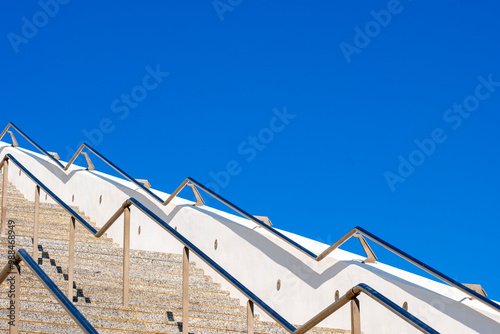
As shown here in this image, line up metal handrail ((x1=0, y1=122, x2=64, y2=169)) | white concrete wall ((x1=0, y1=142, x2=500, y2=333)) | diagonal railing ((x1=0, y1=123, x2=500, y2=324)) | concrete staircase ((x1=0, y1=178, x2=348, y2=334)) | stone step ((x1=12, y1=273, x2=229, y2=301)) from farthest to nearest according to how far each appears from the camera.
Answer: metal handrail ((x1=0, y1=122, x2=64, y2=169)) < stone step ((x1=12, y1=273, x2=229, y2=301)) < white concrete wall ((x1=0, y1=142, x2=500, y2=333)) < concrete staircase ((x1=0, y1=178, x2=348, y2=334)) < diagonal railing ((x1=0, y1=123, x2=500, y2=324))

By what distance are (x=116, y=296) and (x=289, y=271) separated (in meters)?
1.66

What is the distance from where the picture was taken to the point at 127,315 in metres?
5.01

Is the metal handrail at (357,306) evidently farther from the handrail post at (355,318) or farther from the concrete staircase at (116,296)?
the concrete staircase at (116,296)

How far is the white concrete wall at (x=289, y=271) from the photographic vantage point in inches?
194

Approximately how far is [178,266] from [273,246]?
89 cm

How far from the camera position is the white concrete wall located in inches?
194

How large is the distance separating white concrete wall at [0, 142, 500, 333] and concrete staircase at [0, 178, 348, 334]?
1.30ft

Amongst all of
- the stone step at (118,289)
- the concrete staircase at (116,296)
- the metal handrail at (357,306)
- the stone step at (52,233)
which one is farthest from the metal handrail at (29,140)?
the metal handrail at (357,306)

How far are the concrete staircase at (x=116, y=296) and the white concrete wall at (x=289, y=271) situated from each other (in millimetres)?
395

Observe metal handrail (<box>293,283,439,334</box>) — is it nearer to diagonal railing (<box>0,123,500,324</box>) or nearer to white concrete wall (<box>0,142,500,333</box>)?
diagonal railing (<box>0,123,500,324</box>)

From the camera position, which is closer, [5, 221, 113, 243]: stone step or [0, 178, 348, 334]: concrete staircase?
[0, 178, 348, 334]: concrete staircase

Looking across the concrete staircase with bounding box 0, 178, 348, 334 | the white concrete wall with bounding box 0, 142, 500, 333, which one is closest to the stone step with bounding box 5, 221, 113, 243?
the concrete staircase with bounding box 0, 178, 348, 334

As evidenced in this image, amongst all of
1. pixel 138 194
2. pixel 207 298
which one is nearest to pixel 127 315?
pixel 207 298

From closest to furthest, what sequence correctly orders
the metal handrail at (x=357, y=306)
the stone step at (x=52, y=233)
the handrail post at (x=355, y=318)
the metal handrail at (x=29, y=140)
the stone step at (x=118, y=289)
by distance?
the metal handrail at (x=357, y=306), the handrail post at (x=355, y=318), the stone step at (x=118, y=289), the stone step at (x=52, y=233), the metal handrail at (x=29, y=140)
